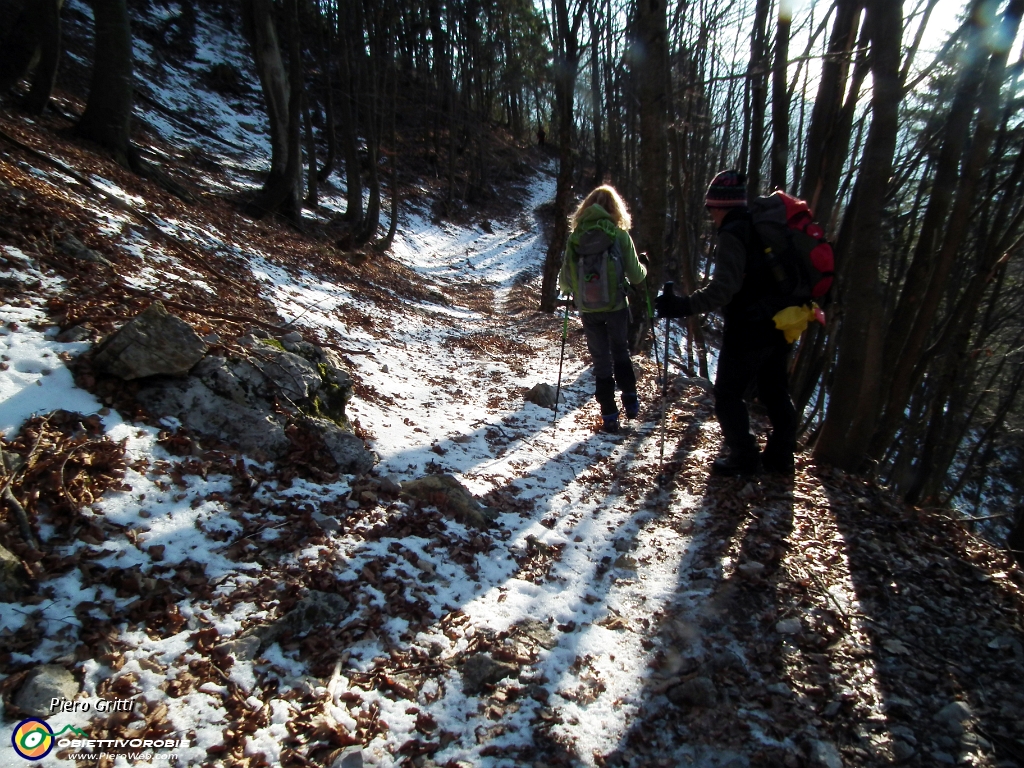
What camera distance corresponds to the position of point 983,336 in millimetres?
12078

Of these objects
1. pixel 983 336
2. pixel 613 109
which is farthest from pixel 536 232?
pixel 983 336

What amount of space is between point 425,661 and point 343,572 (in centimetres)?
74

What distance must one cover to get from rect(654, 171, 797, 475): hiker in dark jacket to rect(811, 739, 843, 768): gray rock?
254 centimetres

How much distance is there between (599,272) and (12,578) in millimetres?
4921

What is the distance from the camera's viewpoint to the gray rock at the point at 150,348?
3.62 metres

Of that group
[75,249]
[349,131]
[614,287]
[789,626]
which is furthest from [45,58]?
[789,626]

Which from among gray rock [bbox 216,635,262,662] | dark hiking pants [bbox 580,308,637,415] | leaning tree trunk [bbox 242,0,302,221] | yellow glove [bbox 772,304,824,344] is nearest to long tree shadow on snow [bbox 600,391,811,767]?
yellow glove [bbox 772,304,824,344]

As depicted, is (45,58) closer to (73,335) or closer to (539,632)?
(73,335)

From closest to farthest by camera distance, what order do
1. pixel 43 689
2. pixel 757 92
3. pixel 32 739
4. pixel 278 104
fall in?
1. pixel 32 739
2. pixel 43 689
3. pixel 757 92
4. pixel 278 104

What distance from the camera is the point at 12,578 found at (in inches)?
92.8

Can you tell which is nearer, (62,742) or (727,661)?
(62,742)

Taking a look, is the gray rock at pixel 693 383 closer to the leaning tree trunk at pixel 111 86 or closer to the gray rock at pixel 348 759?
the gray rock at pixel 348 759

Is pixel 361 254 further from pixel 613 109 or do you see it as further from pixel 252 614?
pixel 252 614

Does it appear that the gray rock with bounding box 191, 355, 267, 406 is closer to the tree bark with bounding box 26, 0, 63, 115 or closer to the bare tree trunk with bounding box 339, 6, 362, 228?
the tree bark with bounding box 26, 0, 63, 115
